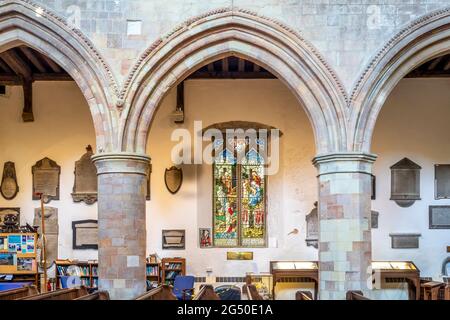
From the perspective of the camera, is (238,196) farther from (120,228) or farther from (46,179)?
(120,228)

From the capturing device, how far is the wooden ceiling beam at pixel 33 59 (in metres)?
9.81

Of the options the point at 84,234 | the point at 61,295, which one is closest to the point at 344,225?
the point at 61,295

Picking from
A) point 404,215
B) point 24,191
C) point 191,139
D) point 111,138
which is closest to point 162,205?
point 191,139

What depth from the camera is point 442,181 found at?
10.7m

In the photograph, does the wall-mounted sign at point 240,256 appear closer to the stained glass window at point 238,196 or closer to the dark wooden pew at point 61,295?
the stained glass window at point 238,196

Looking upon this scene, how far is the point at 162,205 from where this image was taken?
10.8 metres

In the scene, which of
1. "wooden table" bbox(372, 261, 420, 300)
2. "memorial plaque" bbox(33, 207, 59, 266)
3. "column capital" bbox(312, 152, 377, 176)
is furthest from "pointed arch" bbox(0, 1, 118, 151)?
"wooden table" bbox(372, 261, 420, 300)

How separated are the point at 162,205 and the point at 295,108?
284 centimetres

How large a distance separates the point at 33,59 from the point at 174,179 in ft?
9.93

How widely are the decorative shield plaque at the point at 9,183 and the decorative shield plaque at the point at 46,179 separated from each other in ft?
1.11

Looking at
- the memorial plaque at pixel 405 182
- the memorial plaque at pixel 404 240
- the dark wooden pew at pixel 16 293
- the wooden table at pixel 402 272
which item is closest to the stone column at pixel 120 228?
the dark wooden pew at pixel 16 293

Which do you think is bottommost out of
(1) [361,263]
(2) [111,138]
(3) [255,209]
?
(1) [361,263]

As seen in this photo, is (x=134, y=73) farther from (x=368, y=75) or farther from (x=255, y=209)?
(x=255, y=209)

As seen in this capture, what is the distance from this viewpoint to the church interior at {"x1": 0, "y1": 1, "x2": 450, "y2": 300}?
10469 mm
